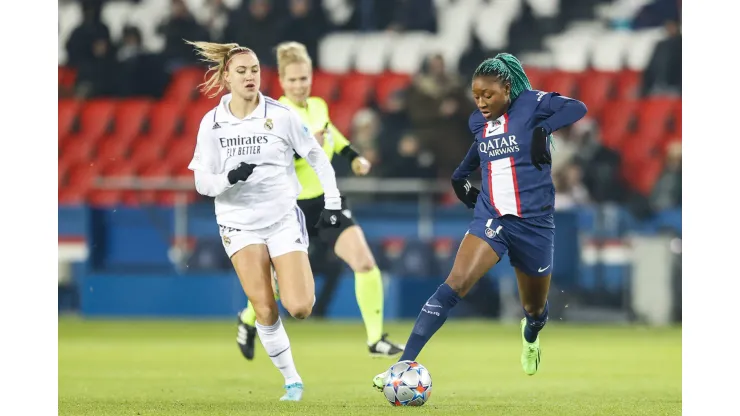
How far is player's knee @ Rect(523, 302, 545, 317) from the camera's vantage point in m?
8.70

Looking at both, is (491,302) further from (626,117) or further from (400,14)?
(400,14)

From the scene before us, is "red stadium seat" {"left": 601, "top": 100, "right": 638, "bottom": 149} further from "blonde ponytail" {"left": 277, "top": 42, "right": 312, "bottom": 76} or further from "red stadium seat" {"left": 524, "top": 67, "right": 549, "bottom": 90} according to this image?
"blonde ponytail" {"left": 277, "top": 42, "right": 312, "bottom": 76}

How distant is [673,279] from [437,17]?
252 inches

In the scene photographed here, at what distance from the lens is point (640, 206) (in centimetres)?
1644

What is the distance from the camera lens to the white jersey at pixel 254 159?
8.15 meters

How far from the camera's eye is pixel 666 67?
1856 centimetres

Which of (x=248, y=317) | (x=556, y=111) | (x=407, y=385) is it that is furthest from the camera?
(x=248, y=317)

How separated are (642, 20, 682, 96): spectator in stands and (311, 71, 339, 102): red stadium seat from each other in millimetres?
4191

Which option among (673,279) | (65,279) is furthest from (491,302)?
(65,279)

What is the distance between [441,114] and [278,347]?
327 inches

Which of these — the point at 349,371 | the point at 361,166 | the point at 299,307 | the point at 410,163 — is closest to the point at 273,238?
the point at 299,307

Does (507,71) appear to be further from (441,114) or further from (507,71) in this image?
(441,114)

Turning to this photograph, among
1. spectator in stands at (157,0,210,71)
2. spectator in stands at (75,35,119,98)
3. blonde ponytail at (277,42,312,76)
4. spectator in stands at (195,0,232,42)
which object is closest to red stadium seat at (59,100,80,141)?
spectator in stands at (75,35,119,98)

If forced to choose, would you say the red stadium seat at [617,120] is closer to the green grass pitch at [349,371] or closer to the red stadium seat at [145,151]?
the green grass pitch at [349,371]
